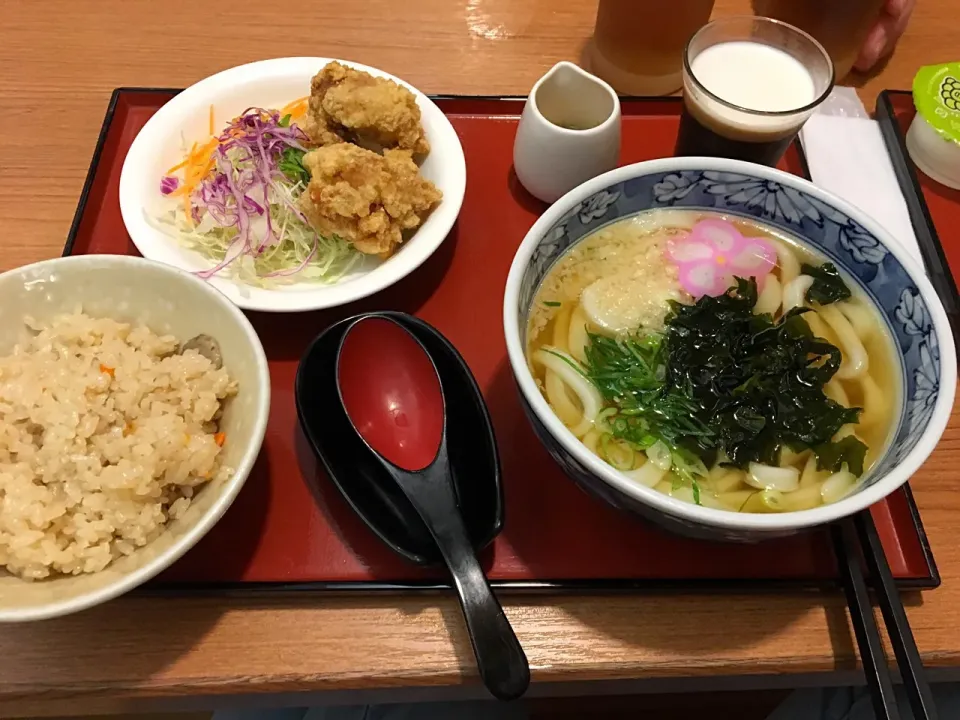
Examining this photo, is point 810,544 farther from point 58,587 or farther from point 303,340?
point 58,587

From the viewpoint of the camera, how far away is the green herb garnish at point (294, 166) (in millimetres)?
1356

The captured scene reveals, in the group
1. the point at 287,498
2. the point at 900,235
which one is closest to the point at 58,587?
the point at 287,498

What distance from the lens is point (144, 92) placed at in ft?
4.64

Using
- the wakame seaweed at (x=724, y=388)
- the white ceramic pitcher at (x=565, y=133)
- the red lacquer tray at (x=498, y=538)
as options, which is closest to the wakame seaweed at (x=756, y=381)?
the wakame seaweed at (x=724, y=388)

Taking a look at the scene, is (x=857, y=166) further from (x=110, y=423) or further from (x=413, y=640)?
(x=110, y=423)

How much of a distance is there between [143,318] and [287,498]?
346mm

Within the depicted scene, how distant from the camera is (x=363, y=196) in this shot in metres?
1.17

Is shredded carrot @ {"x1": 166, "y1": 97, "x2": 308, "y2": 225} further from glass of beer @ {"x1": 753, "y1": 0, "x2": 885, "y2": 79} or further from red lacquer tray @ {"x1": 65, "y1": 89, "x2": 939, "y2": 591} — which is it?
glass of beer @ {"x1": 753, "y1": 0, "x2": 885, "y2": 79}

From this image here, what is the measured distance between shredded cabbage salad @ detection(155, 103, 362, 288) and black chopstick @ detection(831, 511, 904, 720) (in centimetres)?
88

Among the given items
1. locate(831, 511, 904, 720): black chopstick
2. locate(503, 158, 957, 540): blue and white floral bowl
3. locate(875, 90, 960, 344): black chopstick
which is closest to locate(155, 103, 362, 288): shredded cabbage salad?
locate(503, 158, 957, 540): blue and white floral bowl

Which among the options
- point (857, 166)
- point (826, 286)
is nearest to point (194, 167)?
point (826, 286)

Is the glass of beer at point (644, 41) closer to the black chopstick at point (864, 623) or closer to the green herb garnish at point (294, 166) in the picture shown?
the green herb garnish at point (294, 166)

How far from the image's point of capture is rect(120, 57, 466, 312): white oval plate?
1124 millimetres

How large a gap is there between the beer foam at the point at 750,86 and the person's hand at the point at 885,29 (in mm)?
367
